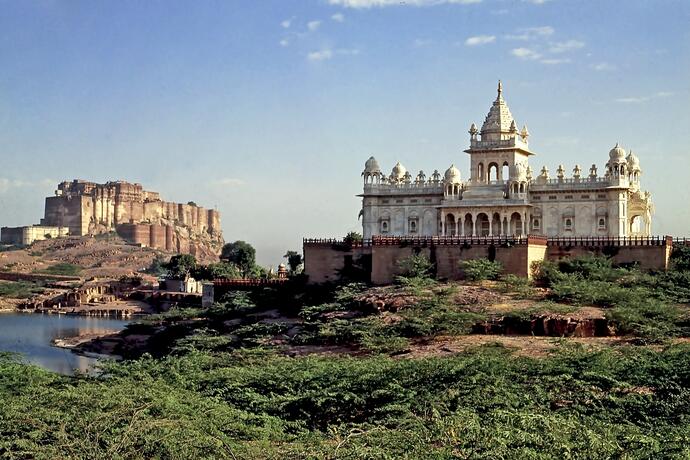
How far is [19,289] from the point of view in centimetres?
9156

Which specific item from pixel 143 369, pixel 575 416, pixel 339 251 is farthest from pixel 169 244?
pixel 575 416

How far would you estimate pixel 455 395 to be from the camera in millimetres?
21406

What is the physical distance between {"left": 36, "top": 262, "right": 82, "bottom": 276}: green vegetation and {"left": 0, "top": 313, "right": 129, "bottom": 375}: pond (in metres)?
28.7

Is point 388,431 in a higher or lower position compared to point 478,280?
lower

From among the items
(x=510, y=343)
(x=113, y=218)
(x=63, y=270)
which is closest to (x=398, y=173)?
(x=510, y=343)

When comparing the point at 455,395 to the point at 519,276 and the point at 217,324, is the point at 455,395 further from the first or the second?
the point at 217,324

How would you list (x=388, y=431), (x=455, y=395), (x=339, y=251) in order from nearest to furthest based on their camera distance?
(x=388, y=431), (x=455, y=395), (x=339, y=251)

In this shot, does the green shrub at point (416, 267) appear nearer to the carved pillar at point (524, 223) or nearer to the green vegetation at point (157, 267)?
the carved pillar at point (524, 223)

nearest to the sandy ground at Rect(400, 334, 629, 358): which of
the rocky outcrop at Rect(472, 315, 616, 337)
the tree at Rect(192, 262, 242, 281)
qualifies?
the rocky outcrop at Rect(472, 315, 616, 337)

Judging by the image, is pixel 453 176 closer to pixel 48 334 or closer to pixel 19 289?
pixel 48 334

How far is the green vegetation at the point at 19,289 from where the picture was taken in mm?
88875

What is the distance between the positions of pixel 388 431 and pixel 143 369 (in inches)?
443

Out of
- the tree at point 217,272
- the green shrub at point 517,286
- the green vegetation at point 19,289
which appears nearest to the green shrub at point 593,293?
the green shrub at point 517,286

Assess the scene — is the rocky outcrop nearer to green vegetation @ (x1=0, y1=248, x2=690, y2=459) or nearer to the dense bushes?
green vegetation @ (x1=0, y1=248, x2=690, y2=459)
